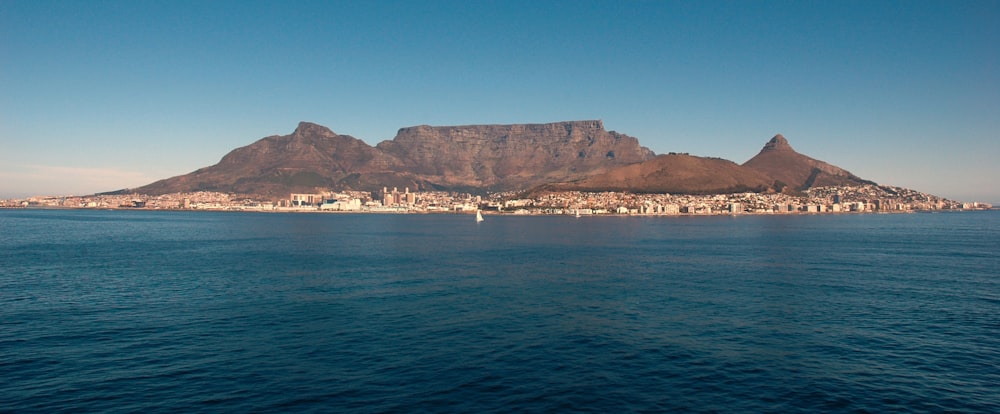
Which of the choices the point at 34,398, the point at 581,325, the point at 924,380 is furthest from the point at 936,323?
the point at 34,398

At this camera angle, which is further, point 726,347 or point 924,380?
point 726,347

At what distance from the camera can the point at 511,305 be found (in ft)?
151

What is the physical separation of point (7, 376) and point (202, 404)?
11.1m

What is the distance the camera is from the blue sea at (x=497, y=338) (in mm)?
25484

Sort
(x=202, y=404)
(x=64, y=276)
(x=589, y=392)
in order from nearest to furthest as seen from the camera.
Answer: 1. (x=202, y=404)
2. (x=589, y=392)
3. (x=64, y=276)

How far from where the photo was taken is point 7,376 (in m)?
27.4

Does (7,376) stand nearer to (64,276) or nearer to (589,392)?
(589,392)

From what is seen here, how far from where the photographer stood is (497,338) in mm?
35250

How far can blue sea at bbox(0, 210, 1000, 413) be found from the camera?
25484 millimetres

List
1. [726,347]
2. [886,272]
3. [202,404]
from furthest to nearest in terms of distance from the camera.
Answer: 1. [886,272]
2. [726,347]
3. [202,404]

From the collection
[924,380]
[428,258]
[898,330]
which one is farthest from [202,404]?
[428,258]

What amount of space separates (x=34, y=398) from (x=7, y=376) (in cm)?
433

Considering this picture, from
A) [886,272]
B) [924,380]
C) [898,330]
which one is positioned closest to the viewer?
[924,380]

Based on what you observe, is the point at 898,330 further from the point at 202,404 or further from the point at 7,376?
the point at 7,376
